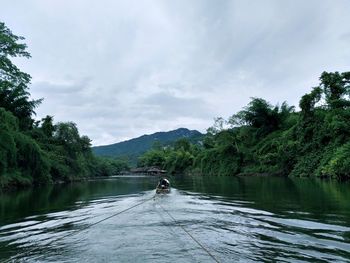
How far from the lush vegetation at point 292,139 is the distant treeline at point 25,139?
31.5 metres

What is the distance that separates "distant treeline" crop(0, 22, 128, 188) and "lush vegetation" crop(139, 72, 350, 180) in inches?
1242

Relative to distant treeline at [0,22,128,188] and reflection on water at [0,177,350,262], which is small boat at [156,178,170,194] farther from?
distant treeline at [0,22,128,188]

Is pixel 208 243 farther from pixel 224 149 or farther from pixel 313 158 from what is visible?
pixel 224 149

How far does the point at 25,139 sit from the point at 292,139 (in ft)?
119

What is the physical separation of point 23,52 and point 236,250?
3092 centimetres

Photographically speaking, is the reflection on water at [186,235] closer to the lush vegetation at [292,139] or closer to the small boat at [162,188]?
the small boat at [162,188]

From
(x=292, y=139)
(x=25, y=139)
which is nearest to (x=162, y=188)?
(x=25, y=139)

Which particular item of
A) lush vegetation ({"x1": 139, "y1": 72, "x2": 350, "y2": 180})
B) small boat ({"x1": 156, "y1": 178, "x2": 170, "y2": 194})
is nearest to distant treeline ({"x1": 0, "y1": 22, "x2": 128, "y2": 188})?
small boat ({"x1": 156, "y1": 178, "x2": 170, "y2": 194})

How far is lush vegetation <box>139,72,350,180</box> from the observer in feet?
127

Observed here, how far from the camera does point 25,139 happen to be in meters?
41.3

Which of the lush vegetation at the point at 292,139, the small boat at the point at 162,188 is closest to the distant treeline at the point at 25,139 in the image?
the small boat at the point at 162,188

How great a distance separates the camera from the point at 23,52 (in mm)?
32719

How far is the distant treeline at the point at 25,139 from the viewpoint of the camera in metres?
32.4

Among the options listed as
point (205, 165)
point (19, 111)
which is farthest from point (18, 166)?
point (205, 165)
